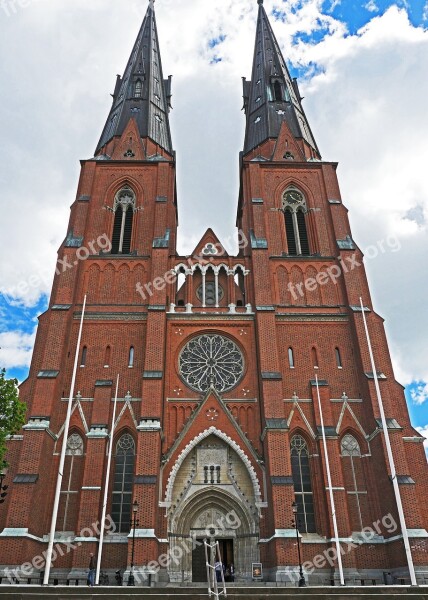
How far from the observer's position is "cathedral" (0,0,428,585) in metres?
22.6

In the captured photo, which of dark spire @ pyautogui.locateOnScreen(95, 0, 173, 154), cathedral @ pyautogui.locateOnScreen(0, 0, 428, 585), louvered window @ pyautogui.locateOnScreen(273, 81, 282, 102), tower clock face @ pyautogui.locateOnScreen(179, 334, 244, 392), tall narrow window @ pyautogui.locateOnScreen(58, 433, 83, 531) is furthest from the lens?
louvered window @ pyautogui.locateOnScreen(273, 81, 282, 102)

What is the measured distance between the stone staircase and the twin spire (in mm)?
30212

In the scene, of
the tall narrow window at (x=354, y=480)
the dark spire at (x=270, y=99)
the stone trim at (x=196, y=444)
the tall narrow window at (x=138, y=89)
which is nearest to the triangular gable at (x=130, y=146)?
the tall narrow window at (x=138, y=89)

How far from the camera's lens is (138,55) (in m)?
44.4

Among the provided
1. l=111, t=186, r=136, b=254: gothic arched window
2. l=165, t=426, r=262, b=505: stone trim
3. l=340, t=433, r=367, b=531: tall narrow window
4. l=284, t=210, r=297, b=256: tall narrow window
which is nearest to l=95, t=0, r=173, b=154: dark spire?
l=111, t=186, r=136, b=254: gothic arched window

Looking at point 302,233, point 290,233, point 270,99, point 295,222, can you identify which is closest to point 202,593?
point 290,233

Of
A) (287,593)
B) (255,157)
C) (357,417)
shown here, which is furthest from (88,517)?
(255,157)

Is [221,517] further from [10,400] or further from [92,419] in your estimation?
[10,400]

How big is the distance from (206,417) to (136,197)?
16.1 meters

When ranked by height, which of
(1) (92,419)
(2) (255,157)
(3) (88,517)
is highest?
(2) (255,157)

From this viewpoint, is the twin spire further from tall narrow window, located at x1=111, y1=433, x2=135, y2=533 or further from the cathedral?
tall narrow window, located at x1=111, y1=433, x2=135, y2=533

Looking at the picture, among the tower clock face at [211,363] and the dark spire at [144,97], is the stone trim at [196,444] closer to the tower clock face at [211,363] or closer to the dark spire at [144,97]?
the tower clock face at [211,363]

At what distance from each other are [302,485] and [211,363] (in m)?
7.96

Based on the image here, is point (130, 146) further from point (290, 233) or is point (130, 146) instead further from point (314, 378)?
point (314, 378)
